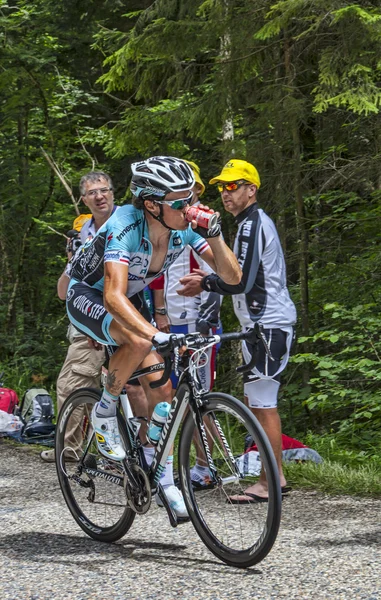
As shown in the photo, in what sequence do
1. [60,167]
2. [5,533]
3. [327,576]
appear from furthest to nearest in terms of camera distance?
1. [60,167]
2. [5,533]
3. [327,576]

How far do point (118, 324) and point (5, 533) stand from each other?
1.60 meters

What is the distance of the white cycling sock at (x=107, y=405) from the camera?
4836 mm

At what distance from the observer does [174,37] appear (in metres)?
9.54

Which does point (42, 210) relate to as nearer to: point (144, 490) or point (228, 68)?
point (228, 68)

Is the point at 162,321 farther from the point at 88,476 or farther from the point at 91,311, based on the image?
the point at 91,311

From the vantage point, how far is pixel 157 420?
4672 mm

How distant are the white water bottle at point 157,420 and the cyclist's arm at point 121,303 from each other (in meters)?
0.54

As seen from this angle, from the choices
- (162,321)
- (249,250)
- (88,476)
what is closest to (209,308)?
(162,321)

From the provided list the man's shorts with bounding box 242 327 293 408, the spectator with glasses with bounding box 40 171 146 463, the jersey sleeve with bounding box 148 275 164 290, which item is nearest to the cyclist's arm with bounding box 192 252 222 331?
the jersey sleeve with bounding box 148 275 164 290

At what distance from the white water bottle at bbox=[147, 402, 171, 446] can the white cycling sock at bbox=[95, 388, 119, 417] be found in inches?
10.2

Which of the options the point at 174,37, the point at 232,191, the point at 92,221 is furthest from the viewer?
the point at 174,37

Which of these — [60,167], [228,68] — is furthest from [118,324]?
[60,167]

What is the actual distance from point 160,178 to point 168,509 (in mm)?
1678

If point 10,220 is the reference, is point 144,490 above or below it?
below
